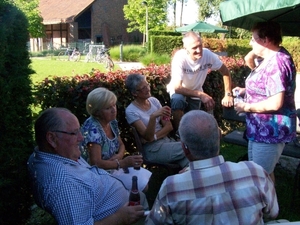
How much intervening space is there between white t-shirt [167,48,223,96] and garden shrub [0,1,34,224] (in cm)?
258

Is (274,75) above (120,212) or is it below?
above

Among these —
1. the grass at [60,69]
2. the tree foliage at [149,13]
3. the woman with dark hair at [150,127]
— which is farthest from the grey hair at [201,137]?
the tree foliage at [149,13]

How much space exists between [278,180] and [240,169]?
338cm

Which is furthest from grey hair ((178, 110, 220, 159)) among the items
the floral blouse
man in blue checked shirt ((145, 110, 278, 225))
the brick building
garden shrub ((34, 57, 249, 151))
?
the brick building

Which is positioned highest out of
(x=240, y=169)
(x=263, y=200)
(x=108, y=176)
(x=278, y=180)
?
(x=240, y=169)

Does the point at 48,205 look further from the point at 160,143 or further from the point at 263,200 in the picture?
the point at 160,143

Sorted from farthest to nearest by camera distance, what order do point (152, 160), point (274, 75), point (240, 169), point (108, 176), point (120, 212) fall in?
point (152, 160) → point (274, 75) → point (108, 176) → point (120, 212) → point (240, 169)

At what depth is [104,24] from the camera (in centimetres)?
4506

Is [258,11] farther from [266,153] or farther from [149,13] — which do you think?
[149,13]

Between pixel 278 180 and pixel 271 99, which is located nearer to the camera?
pixel 271 99

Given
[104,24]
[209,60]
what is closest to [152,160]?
[209,60]

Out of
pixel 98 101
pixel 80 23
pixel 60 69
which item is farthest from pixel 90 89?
pixel 80 23

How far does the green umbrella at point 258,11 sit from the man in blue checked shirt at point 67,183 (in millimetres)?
1819

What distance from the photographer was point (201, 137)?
76.4 inches
